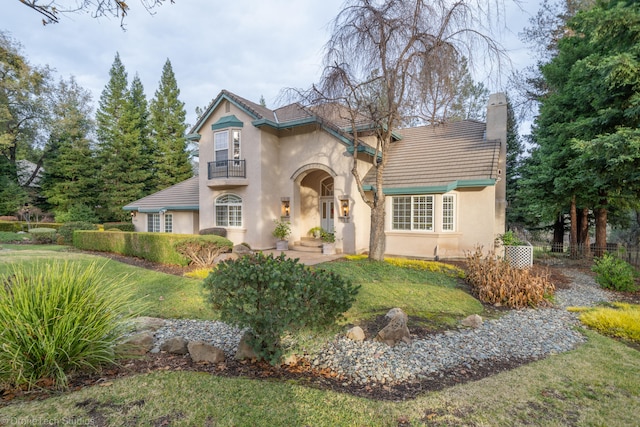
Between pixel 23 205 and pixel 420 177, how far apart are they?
35.3m

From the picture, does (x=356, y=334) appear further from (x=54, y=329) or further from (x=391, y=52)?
(x=391, y=52)

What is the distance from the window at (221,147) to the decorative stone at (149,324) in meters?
11.1

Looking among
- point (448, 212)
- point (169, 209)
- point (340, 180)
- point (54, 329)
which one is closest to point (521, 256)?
Answer: point (448, 212)

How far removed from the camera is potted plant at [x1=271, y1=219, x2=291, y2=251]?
48.9 ft

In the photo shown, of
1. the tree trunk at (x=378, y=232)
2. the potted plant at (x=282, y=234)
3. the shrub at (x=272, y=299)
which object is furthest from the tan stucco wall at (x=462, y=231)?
the shrub at (x=272, y=299)

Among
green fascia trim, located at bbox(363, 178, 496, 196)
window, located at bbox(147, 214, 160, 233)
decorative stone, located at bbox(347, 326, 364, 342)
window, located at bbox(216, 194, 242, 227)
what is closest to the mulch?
decorative stone, located at bbox(347, 326, 364, 342)

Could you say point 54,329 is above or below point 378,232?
below

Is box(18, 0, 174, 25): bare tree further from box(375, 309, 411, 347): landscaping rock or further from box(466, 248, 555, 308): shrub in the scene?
box(466, 248, 555, 308): shrub

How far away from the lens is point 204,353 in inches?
153

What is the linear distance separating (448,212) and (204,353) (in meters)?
11.6

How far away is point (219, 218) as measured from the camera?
1659 cm

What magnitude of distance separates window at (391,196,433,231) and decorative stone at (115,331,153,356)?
11.1 m

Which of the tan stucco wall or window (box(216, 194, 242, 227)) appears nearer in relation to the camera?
the tan stucco wall

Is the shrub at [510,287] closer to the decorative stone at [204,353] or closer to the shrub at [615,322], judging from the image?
the shrub at [615,322]
